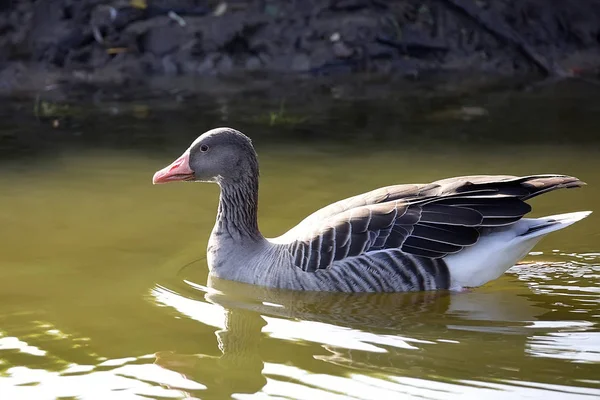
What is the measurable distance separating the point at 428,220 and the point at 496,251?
458 millimetres

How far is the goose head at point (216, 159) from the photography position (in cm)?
705

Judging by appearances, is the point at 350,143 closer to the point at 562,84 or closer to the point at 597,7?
the point at 562,84

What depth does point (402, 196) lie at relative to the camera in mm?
6648

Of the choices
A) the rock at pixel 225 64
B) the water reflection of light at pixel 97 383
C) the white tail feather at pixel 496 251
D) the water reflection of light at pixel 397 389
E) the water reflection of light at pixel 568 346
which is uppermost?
the rock at pixel 225 64

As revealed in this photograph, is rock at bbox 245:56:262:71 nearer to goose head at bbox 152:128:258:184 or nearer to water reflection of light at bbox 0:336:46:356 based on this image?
goose head at bbox 152:128:258:184

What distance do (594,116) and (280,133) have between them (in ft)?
11.4

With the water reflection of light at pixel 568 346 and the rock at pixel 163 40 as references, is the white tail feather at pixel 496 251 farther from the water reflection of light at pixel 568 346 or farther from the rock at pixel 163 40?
the rock at pixel 163 40

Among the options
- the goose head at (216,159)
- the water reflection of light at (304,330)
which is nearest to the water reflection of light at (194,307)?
the water reflection of light at (304,330)

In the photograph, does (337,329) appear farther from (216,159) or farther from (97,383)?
(216,159)

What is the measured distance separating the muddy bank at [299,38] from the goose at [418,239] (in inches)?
299

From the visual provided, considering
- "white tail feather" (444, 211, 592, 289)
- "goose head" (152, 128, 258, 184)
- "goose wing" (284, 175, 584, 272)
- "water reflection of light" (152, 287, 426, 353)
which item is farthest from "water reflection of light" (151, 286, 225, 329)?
"white tail feather" (444, 211, 592, 289)

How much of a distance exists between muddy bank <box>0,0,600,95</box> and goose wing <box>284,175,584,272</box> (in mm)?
7672

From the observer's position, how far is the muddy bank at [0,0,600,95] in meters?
14.3

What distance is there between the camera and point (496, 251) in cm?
645
